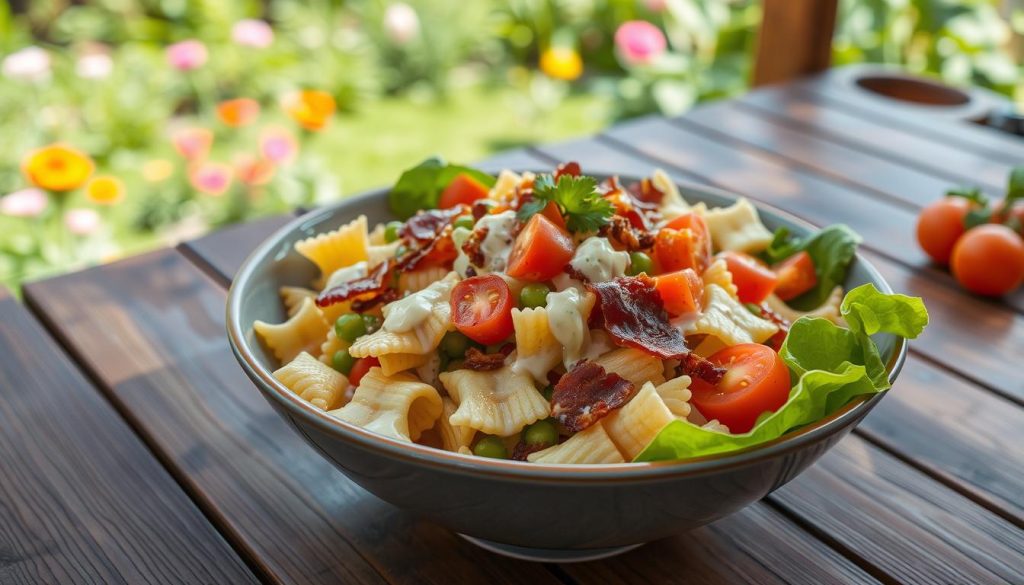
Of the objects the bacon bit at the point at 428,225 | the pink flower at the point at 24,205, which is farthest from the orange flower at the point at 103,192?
the bacon bit at the point at 428,225

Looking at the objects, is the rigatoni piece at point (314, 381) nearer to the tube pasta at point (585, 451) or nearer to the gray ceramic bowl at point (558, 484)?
the gray ceramic bowl at point (558, 484)

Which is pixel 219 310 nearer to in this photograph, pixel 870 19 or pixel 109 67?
pixel 109 67

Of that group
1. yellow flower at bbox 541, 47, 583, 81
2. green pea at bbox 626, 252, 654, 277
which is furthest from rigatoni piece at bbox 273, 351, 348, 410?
yellow flower at bbox 541, 47, 583, 81

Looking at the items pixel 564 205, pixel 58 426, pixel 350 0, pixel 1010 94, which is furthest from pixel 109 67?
pixel 1010 94

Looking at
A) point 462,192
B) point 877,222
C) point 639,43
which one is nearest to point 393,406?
point 462,192

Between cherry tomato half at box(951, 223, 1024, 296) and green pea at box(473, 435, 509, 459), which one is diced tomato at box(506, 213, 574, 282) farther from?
cherry tomato half at box(951, 223, 1024, 296)

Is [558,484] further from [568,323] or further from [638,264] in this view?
[638,264]

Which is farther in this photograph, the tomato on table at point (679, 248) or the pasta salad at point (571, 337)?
the tomato on table at point (679, 248)
